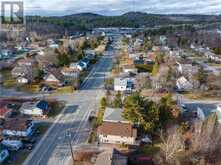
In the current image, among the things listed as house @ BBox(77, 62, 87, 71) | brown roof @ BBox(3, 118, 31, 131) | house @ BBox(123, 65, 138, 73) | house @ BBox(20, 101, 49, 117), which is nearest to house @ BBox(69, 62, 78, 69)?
house @ BBox(77, 62, 87, 71)

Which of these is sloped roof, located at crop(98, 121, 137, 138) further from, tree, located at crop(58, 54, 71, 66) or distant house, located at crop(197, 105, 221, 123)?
tree, located at crop(58, 54, 71, 66)

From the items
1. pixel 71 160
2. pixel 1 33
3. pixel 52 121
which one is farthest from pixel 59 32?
pixel 71 160

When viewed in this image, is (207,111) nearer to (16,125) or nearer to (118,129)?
(118,129)

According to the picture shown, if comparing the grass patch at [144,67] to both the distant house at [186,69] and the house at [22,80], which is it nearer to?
the distant house at [186,69]

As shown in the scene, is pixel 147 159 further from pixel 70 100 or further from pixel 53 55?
pixel 53 55

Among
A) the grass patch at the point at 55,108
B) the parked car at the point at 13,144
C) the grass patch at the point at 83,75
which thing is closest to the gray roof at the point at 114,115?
the grass patch at the point at 55,108
